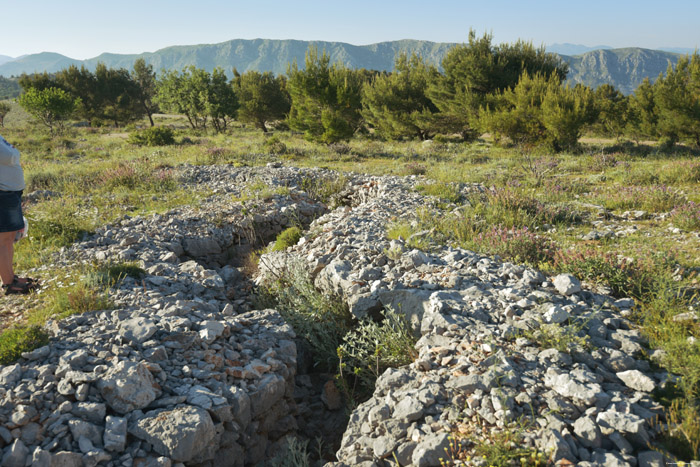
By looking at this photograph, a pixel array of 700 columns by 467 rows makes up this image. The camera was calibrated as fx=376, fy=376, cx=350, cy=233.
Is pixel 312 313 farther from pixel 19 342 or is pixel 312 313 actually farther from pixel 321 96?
pixel 321 96

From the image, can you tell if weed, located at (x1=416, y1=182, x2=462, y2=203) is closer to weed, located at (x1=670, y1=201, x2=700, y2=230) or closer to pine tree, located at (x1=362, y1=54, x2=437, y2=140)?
weed, located at (x1=670, y1=201, x2=700, y2=230)

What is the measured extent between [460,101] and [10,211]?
2423cm

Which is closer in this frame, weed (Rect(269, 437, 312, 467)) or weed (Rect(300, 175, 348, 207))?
weed (Rect(269, 437, 312, 467))

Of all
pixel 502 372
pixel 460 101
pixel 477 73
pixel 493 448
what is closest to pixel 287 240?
pixel 502 372

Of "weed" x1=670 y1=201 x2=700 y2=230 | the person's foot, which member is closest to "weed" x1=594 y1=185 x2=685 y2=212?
"weed" x1=670 y1=201 x2=700 y2=230

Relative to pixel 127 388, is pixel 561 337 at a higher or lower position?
higher

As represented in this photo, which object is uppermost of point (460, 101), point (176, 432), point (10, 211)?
point (460, 101)

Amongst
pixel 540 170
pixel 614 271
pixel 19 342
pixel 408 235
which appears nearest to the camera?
pixel 19 342

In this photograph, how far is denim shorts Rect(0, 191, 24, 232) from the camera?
5.35 m

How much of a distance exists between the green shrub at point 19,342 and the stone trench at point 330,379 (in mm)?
124

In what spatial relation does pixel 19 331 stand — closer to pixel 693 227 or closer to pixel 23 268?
pixel 23 268

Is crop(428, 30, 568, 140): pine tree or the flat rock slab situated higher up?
crop(428, 30, 568, 140): pine tree

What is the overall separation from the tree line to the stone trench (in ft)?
55.0

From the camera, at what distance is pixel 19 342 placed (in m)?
3.93
